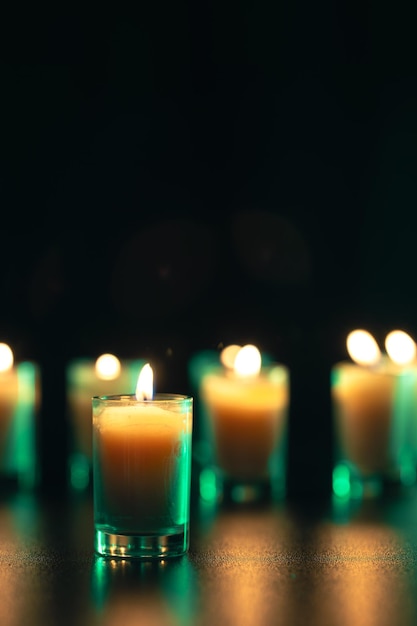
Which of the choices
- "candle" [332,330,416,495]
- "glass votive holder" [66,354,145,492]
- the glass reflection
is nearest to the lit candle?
"glass votive holder" [66,354,145,492]

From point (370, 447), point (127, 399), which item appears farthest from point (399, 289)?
point (127, 399)

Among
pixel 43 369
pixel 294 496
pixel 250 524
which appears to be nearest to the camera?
pixel 250 524

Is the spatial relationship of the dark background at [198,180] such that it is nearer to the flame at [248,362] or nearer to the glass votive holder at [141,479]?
the flame at [248,362]

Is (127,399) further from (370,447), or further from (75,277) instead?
(75,277)

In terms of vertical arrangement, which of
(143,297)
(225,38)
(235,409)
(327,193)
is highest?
(225,38)

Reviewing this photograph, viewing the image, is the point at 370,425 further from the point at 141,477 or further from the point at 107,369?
the point at 141,477

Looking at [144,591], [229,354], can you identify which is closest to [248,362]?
[229,354]

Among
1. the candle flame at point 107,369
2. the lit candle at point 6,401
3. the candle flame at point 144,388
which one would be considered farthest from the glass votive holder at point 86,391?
the candle flame at point 144,388
